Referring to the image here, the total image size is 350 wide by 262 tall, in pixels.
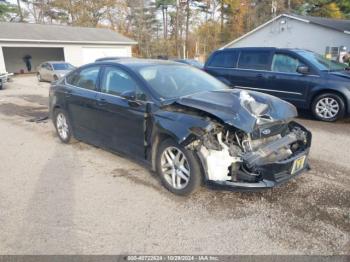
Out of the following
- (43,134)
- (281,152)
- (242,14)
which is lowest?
(43,134)

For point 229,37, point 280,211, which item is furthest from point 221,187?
point 229,37

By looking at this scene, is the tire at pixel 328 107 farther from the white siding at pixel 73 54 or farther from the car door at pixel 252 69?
the white siding at pixel 73 54

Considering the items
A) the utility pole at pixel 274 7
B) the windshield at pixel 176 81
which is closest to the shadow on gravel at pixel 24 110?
the windshield at pixel 176 81

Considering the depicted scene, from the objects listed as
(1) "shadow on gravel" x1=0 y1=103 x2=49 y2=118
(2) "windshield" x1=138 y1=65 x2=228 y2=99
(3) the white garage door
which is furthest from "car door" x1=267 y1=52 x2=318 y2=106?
(3) the white garage door

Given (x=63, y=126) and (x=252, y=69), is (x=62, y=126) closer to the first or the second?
(x=63, y=126)

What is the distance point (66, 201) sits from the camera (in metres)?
3.72

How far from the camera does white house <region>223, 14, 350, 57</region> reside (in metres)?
21.9

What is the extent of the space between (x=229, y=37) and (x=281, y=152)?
4532 centimetres

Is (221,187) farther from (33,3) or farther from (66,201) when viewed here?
(33,3)

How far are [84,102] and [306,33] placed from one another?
2266 centimetres

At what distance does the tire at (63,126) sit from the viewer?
224 inches

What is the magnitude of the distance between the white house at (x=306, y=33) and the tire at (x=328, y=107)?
16.8 m

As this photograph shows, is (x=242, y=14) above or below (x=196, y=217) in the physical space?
above

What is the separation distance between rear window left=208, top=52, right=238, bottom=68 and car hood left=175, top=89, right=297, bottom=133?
500 cm
